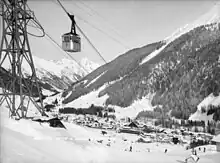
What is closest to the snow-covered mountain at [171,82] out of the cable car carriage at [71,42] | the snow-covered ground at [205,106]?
the snow-covered ground at [205,106]

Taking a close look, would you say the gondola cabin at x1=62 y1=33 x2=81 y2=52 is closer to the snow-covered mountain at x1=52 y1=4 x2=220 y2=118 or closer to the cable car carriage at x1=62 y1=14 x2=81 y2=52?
the cable car carriage at x1=62 y1=14 x2=81 y2=52

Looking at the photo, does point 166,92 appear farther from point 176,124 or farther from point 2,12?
point 2,12

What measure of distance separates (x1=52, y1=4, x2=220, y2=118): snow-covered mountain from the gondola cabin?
10771 centimetres

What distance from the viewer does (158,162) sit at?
10.0 metres

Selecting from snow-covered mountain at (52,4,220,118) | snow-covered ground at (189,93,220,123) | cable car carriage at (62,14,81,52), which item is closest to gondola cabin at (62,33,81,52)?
cable car carriage at (62,14,81,52)

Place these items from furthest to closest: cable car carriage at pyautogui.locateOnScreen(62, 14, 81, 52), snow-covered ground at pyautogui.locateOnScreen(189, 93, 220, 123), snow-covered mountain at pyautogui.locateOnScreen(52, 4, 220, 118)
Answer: snow-covered mountain at pyautogui.locateOnScreen(52, 4, 220, 118)
snow-covered ground at pyautogui.locateOnScreen(189, 93, 220, 123)
cable car carriage at pyautogui.locateOnScreen(62, 14, 81, 52)

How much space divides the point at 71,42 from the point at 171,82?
434 ft

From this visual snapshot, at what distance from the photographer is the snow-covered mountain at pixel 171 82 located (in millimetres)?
122688

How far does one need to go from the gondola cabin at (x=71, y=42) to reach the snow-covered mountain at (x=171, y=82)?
107713 millimetres

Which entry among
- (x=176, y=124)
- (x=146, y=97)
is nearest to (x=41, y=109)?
(x=176, y=124)

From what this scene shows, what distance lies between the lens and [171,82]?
457 feet

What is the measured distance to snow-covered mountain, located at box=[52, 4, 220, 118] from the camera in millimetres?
122688

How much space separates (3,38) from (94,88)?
17343 centimetres

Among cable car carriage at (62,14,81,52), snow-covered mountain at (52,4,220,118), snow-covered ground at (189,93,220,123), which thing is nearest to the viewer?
cable car carriage at (62,14,81,52)
